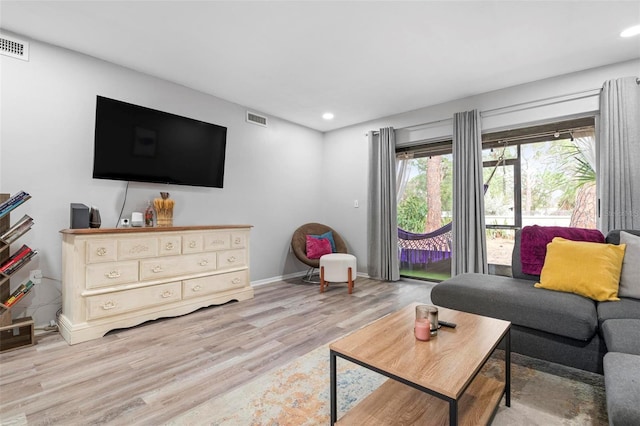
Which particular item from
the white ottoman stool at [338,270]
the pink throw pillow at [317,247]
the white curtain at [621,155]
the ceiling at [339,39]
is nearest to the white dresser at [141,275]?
the white ottoman stool at [338,270]

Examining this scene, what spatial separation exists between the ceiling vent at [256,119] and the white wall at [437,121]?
4.41 ft

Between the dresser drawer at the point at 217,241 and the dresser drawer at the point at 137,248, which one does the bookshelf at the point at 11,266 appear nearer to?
the dresser drawer at the point at 137,248

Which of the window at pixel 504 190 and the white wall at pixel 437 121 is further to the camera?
the window at pixel 504 190

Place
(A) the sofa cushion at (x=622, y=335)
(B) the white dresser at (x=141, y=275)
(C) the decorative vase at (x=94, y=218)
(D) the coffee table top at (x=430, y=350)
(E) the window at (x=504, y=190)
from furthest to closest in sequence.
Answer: (E) the window at (x=504, y=190)
(C) the decorative vase at (x=94, y=218)
(B) the white dresser at (x=141, y=275)
(A) the sofa cushion at (x=622, y=335)
(D) the coffee table top at (x=430, y=350)

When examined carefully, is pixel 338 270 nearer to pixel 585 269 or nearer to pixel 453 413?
pixel 585 269

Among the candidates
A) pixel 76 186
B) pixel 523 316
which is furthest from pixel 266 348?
pixel 76 186

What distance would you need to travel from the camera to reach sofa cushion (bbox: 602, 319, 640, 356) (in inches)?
55.5

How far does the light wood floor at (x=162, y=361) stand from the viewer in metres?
1.54

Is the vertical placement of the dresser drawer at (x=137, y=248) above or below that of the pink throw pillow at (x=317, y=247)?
above

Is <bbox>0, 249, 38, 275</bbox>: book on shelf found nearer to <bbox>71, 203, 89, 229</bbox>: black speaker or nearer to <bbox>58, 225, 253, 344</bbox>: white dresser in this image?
<bbox>58, 225, 253, 344</bbox>: white dresser

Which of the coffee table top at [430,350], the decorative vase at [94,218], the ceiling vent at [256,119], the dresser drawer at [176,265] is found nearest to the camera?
the coffee table top at [430,350]

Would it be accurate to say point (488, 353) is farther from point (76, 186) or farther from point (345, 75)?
point (76, 186)

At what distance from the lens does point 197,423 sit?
4.62 ft

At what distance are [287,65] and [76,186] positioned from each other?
232cm
